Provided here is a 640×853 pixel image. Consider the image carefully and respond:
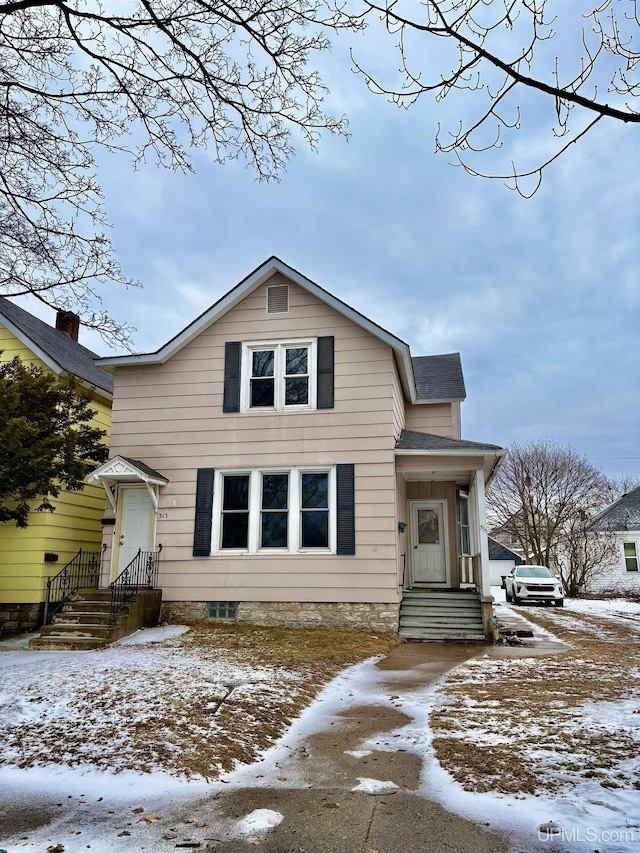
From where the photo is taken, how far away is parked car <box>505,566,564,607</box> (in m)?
21.1

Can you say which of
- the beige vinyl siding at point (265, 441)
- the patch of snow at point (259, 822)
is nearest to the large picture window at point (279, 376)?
the beige vinyl siding at point (265, 441)

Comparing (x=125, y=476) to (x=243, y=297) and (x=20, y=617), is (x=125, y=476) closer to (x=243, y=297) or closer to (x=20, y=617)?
(x=20, y=617)

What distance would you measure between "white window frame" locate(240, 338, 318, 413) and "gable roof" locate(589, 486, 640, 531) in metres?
22.3

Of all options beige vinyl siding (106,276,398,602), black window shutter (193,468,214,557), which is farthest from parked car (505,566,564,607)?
black window shutter (193,468,214,557)

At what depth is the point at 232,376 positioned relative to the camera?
1254cm

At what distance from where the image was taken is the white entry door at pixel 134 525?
40.3 feet

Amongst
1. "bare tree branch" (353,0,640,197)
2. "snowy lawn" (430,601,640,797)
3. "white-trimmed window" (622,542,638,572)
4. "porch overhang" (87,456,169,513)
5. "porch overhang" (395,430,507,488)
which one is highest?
"bare tree branch" (353,0,640,197)

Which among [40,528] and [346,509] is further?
[40,528]

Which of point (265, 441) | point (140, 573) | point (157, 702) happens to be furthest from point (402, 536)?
point (157, 702)

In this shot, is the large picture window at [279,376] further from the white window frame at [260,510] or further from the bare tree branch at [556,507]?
the bare tree branch at [556,507]

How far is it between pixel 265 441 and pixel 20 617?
5832 mm

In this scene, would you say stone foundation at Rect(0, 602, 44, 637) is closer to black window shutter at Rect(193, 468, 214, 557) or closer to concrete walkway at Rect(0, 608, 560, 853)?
black window shutter at Rect(193, 468, 214, 557)

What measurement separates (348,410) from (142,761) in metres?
8.21

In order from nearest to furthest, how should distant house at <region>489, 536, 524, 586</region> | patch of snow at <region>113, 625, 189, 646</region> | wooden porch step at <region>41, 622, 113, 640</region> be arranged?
1. wooden porch step at <region>41, 622, 113, 640</region>
2. patch of snow at <region>113, 625, 189, 646</region>
3. distant house at <region>489, 536, 524, 586</region>
